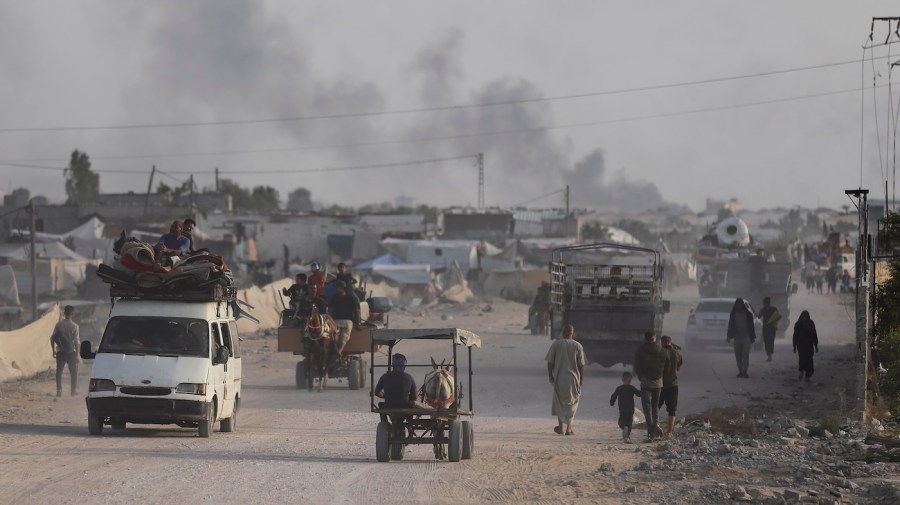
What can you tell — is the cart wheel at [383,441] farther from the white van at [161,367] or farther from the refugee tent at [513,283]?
the refugee tent at [513,283]

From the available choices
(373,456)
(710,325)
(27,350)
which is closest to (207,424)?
(373,456)

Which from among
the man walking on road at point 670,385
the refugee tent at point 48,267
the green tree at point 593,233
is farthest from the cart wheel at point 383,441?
the green tree at point 593,233

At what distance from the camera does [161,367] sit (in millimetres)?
18047

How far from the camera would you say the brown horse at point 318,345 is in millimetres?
25891

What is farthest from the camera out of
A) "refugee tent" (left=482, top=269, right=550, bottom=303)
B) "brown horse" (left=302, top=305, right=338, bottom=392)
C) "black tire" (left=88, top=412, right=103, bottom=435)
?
"refugee tent" (left=482, top=269, right=550, bottom=303)

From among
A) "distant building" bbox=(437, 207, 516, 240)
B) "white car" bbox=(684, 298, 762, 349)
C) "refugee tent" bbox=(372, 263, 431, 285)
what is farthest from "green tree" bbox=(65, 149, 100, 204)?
"white car" bbox=(684, 298, 762, 349)

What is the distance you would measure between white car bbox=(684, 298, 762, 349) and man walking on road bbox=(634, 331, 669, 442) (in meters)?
18.7

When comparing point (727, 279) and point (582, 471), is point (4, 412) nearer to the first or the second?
point (582, 471)

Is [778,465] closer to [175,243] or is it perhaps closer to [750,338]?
[175,243]

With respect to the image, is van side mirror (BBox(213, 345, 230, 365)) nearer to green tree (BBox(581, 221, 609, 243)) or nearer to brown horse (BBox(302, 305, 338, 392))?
brown horse (BBox(302, 305, 338, 392))

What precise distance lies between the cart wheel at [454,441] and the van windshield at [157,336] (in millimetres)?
4228

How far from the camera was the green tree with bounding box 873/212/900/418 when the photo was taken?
21625mm

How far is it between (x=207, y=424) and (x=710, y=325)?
2293 centimetres

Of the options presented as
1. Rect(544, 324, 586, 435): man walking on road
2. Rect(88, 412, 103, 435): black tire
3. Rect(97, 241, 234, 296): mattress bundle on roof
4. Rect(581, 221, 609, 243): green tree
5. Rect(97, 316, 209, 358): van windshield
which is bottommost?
Rect(88, 412, 103, 435): black tire
